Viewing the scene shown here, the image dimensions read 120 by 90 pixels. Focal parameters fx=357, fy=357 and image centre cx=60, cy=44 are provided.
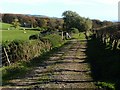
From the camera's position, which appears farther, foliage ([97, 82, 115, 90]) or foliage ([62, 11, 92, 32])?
foliage ([62, 11, 92, 32])

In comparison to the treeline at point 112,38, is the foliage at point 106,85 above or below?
below

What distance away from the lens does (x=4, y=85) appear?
16656 mm

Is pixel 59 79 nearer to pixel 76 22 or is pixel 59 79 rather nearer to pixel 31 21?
pixel 76 22

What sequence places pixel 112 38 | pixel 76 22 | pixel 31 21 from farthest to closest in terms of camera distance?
pixel 31 21 → pixel 76 22 → pixel 112 38

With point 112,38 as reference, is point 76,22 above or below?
above

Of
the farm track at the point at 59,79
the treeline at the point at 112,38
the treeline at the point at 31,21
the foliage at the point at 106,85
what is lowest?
the farm track at the point at 59,79

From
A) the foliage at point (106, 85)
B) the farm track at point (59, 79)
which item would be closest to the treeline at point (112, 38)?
the farm track at point (59, 79)

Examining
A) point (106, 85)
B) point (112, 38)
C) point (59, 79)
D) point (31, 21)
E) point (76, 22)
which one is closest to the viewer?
point (106, 85)

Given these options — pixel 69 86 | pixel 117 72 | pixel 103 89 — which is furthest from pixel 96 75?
pixel 103 89

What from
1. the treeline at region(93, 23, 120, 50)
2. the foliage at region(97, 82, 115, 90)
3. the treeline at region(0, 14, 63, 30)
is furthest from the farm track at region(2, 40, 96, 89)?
the treeline at region(0, 14, 63, 30)

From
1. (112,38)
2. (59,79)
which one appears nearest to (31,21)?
(112,38)

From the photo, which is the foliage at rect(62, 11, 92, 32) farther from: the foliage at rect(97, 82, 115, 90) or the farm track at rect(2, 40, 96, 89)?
the foliage at rect(97, 82, 115, 90)

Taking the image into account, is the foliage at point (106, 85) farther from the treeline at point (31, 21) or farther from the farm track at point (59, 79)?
the treeline at point (31, 21)

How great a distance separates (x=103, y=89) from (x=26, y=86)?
381 cm
